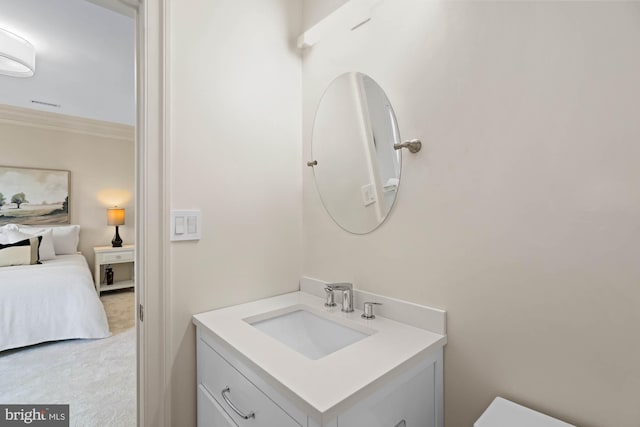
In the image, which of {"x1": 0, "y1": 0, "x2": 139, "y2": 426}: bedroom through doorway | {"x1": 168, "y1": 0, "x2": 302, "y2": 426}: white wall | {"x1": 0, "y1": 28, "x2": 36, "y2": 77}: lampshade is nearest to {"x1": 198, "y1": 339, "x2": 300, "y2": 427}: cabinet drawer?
{"x1": 168, "y1": 0, "x2": 302, "y2": 426}: white wall

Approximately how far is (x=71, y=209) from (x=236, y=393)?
4498 mm

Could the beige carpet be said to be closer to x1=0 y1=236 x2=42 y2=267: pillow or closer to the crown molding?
x1=0 y1=236 x2=42 y2=267: pillow

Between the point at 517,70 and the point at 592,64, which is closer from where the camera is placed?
the point at 592,64

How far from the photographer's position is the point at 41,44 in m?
2.29

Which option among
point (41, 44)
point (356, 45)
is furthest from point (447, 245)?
point (41, 44)

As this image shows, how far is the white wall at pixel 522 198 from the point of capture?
67 cm

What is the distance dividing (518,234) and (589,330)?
0.27 meters

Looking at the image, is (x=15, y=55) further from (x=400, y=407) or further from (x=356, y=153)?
(x=400, y=407)

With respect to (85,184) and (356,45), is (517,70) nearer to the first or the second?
(356,45)

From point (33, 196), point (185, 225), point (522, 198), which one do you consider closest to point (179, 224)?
point (185, 225)

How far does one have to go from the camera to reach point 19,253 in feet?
10.1

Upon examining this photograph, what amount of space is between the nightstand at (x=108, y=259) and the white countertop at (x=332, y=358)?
3709 millimetres

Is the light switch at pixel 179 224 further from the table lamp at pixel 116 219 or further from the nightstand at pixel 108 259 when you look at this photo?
the table lamp at pixel 116 219

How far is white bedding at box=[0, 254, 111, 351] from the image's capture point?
2457 millimetres
